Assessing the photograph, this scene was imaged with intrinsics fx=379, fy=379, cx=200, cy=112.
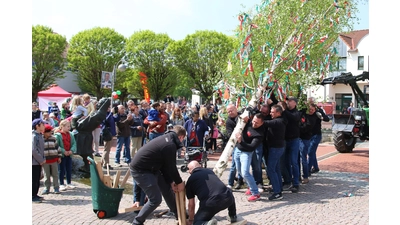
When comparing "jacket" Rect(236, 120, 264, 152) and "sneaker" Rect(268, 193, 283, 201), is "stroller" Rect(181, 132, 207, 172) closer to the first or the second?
"jacket" Rect(236, 120, 264, 152)

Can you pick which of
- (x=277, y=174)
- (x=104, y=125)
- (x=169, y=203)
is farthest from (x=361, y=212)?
(x=104, y=125)

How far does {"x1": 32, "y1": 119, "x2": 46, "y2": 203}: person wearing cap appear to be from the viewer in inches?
267

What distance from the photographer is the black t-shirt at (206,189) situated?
5.21 meters

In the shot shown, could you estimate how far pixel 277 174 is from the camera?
25.0ft

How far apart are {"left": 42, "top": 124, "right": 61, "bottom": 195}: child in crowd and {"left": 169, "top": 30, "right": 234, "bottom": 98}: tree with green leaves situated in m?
29.5

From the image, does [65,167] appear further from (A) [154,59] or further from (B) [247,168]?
(A) [154,59]

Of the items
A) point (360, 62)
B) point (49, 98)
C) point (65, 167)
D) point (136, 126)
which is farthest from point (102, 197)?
point (360, 62)

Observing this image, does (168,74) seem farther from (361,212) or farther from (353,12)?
(361,212)

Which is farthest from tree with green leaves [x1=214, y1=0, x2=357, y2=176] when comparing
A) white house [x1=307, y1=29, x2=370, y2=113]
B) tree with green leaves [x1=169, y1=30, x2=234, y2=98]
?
white house [x1=307, y1=29, x2=370, y2=113]

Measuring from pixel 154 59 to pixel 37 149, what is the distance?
108 feet

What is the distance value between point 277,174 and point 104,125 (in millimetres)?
5551

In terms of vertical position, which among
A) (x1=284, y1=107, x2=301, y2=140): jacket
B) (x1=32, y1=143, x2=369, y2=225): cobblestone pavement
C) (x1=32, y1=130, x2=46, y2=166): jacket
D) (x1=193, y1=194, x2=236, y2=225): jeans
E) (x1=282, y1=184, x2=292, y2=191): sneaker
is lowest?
→ (x1=32, y1=143, x2=369, y2=225): cobblestone pavement

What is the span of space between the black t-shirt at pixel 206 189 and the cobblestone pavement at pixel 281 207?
0.87 m

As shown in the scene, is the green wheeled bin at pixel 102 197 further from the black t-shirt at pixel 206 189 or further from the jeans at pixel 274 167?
the jeans at pixel 274 167
